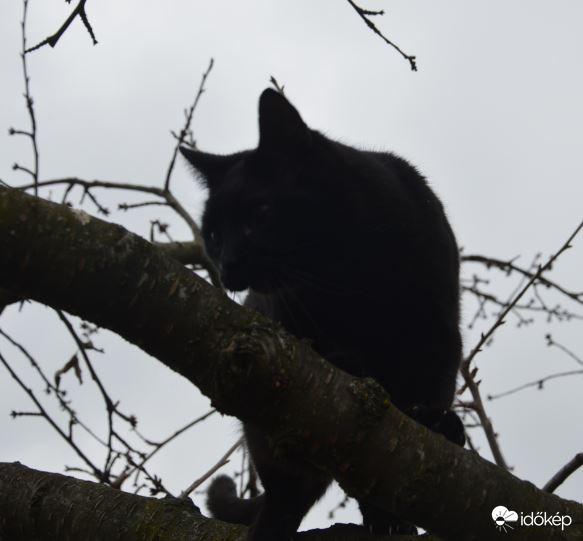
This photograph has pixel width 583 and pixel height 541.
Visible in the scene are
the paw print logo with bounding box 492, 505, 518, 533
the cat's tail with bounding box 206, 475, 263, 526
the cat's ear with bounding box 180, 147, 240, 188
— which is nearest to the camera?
the paw print logo with bounding box 492, 505, 518, 533

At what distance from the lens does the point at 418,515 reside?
199cm

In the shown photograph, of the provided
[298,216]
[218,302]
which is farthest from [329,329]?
[218,302]

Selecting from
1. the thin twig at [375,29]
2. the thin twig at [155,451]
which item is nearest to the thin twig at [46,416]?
the thin twig at [155,451]

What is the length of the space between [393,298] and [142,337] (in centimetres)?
142

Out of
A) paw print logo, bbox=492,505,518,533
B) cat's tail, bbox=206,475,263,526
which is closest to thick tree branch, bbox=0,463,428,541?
paw print logo, bbox=492,505,518,533

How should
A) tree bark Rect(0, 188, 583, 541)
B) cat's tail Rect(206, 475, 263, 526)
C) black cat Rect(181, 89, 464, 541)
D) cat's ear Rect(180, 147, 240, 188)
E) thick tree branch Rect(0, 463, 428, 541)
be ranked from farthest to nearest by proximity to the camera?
1. cat's ear Rect(180, 147, 240, 188)
2. cat's tail Rect(206, 475, 263, 526)
3. black cat Rect(181, 89, 464, 541)
4. thick tree branch Rect(0, 463, 428, 541)
5. tree bark Rect(0, 188, 583, 541)

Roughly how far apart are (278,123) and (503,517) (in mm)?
1781

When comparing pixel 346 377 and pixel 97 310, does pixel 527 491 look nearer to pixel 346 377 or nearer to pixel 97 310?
pixel 346 377

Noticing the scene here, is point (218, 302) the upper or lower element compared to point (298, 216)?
lower

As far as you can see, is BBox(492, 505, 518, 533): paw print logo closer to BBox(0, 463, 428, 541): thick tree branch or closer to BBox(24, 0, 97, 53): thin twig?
BBox(0, 463, 428, 541): thick tree branch

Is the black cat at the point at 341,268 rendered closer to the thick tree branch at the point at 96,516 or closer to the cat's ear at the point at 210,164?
the cat's ear at the point at 210,164

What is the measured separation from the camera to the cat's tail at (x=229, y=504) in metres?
3.43

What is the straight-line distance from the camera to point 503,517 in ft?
6.68

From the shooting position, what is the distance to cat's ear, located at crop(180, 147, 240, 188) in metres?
3.53
